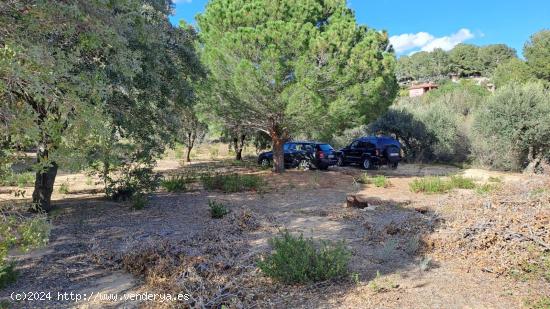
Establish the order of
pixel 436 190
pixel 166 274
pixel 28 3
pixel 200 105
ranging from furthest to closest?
pixel 200 105, pixel 436 190, pixel 166 274, pixel 28 3

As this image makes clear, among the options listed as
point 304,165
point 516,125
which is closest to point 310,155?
point 304,165

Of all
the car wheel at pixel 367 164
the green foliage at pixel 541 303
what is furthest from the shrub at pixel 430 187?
the green foliage at pixel 541 303

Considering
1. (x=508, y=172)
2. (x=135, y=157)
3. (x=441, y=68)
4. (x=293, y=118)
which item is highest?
(x=441, y=68)

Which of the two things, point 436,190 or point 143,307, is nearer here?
point 143,307

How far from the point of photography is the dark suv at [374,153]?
21422 millimetres

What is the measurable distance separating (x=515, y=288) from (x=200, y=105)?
43.4ft

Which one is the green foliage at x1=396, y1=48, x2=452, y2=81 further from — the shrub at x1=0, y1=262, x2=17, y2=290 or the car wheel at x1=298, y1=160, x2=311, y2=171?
the shrub at x1=0, y1=262, x2=17, y2=290

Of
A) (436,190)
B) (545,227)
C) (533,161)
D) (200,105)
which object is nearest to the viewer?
(545,227)

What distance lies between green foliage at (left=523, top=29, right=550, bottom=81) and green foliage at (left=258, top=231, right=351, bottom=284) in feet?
154

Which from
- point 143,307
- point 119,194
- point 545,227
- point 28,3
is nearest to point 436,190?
point 545,227

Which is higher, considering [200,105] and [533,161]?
[200,105]

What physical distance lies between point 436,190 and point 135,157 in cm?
934

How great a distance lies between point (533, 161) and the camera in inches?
800

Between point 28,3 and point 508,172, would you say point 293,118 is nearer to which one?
point 28,3
